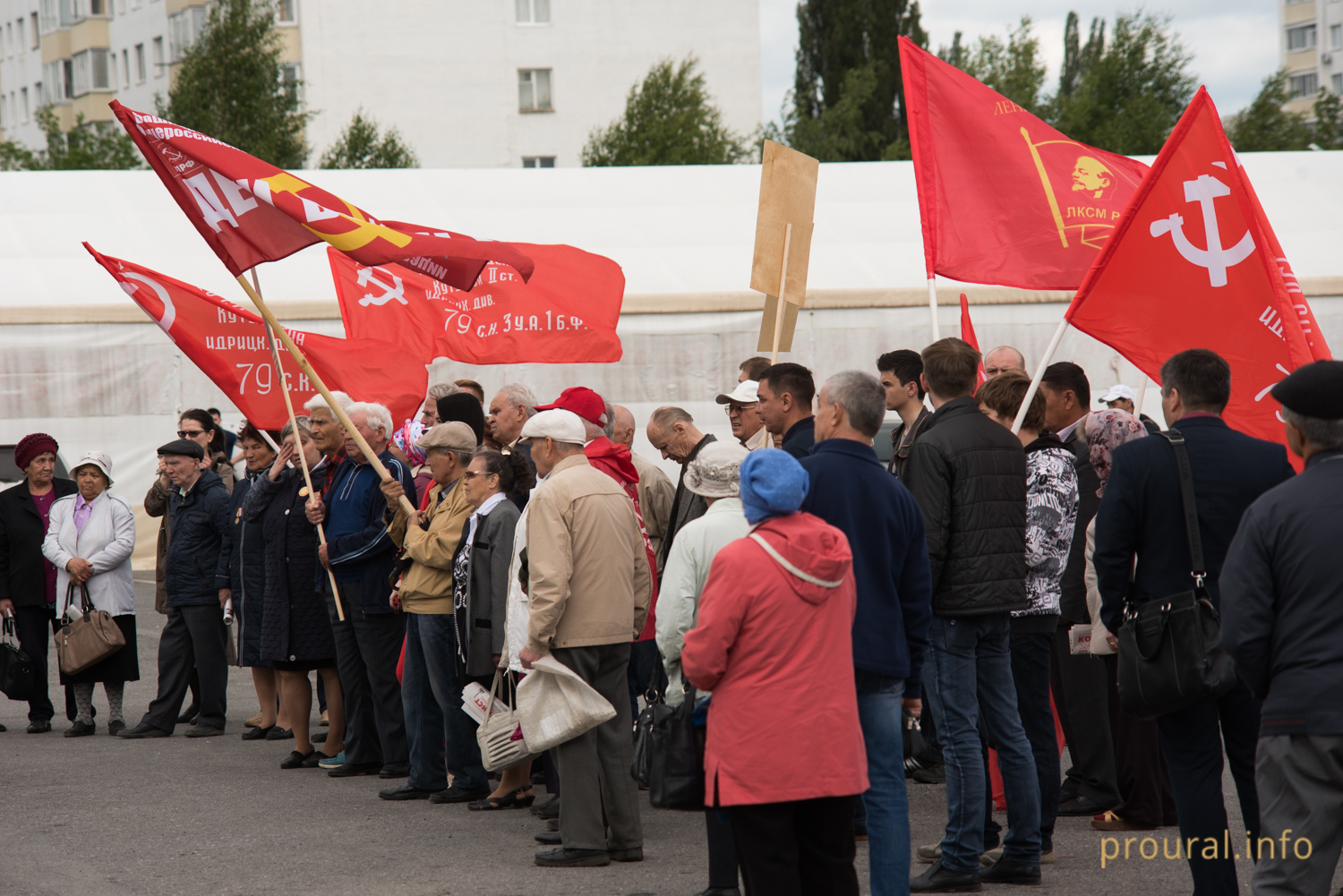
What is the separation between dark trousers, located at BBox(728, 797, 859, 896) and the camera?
470 centimetres

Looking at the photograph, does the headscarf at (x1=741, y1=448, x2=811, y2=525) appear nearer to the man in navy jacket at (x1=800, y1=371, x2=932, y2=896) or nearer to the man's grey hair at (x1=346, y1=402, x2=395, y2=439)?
the man in navy jacket at (x1=800, y1=371, x2=932, y2=896)

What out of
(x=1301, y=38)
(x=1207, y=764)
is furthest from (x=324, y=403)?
(x=1301, y=38)

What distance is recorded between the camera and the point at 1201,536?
5246mm

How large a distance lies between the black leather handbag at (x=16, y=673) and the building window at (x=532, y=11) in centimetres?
5158

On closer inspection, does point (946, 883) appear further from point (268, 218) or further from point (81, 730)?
point (81, 730)

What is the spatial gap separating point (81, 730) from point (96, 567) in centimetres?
112

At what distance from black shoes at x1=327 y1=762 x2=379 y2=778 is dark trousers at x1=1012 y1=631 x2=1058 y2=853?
4.08 m

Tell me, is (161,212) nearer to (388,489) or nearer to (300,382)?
(300,382)

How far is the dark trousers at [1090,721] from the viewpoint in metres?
7.30

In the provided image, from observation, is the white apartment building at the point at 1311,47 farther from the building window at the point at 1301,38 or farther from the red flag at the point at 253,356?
the red flag at the point at 253,356

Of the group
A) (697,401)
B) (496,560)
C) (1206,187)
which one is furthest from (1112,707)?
(697,401)

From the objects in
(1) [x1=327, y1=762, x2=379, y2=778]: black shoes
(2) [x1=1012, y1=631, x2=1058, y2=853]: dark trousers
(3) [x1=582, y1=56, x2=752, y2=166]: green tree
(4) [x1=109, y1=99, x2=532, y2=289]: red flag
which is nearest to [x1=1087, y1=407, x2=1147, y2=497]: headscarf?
(2) [x1=1012, y1=631, x2=1058, y2=853]: dark trousers

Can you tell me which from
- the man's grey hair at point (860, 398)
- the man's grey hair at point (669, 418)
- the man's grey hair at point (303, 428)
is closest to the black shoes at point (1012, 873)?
the man's grey hair at point (860, 398)

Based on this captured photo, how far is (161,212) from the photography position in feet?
62.3
